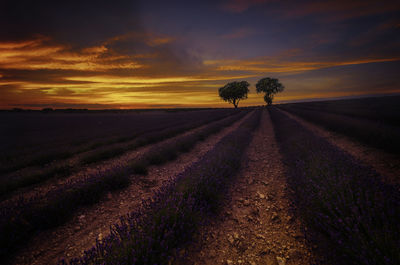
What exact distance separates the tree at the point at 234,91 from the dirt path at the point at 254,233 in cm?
5457

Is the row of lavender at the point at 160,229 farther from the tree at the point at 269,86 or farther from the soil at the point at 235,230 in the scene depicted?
the tree at the point at 269,86

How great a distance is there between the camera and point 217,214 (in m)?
2.92

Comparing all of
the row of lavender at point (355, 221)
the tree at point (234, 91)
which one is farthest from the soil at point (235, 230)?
the tree at point (234, 91)

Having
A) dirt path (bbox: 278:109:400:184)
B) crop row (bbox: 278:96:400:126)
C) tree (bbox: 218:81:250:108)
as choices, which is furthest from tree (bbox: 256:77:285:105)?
dirt path (bbox: 278:109:400:184)

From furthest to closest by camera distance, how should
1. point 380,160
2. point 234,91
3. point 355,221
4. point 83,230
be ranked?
point 234,91
point 380,160
point 83,230
point 355,221

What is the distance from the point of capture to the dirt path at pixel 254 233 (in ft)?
6.77

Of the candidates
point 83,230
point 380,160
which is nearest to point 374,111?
point 380,160

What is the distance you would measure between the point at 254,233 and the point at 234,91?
5578 centimetres

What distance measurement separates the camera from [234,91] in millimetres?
54812

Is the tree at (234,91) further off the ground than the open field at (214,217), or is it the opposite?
the tree at (234,91)

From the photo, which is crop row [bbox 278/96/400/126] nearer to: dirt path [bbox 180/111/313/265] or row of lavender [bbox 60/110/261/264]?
dirt path [bbox 180/111/313/265]

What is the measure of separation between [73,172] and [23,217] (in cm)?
332

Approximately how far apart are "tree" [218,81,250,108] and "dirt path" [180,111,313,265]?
5457cm

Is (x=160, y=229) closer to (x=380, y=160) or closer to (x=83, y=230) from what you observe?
(x=83, y=230)
